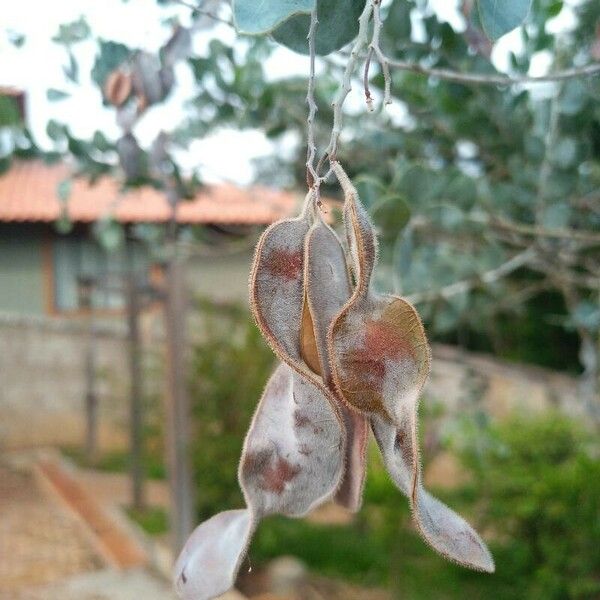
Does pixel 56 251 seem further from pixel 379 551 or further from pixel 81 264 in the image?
pixel 379 551

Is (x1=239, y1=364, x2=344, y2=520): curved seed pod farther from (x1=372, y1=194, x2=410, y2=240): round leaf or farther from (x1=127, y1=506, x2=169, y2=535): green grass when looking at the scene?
(x1=127, y1=506, x2=169, y2=535): green grass

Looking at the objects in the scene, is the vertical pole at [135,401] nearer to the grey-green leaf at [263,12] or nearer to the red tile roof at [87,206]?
the red tile roof at [87,206]

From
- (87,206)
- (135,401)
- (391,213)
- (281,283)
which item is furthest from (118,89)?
(87,206)

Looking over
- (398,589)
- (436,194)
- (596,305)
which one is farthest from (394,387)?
(398,589)

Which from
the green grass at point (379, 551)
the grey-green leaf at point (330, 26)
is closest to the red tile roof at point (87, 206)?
the green grass at point (379, 551)

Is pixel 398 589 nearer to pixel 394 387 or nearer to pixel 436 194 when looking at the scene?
pixel 436 194
